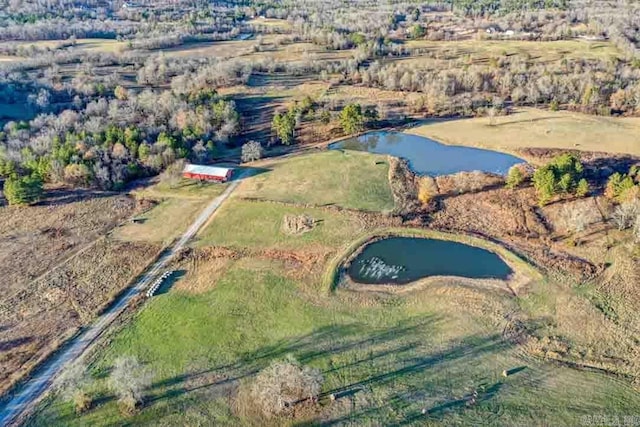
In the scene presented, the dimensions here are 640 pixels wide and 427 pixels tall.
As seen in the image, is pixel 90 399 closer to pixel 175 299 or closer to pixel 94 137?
pixel 175 299

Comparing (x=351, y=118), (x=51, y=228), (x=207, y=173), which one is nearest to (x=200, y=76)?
(x=351, y=118)

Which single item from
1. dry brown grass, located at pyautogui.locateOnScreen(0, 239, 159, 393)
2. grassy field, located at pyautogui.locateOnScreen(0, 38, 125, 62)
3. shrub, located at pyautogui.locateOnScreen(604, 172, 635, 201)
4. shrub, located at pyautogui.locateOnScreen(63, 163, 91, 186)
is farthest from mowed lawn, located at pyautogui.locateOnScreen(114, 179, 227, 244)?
grassy field, located at pyautogui.locateOnScreen(0, 38, 125, 62)

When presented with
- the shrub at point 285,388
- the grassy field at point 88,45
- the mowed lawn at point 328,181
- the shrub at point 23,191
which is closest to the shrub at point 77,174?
the shrub at point 23,191

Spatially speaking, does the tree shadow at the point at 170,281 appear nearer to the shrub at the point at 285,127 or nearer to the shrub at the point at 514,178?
the shrub at the point at 285,127

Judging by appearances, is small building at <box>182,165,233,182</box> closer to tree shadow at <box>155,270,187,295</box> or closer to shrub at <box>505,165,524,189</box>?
tree shadow at <box>155,270,187,295</box>

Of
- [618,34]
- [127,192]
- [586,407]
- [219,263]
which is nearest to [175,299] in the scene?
[219,263]

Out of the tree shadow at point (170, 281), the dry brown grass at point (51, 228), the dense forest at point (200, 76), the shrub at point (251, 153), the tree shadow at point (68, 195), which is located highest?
the dense forest at point (200, 76)

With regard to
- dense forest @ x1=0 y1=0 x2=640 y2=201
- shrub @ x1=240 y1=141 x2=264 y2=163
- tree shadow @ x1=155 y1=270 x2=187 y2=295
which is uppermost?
dense forest @ x1=0 y1=0 x2=640 y2=201
